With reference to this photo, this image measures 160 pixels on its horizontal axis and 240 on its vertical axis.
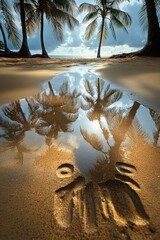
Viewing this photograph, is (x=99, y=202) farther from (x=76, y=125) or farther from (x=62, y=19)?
(x=62, y=19)

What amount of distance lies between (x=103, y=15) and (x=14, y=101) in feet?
59.9

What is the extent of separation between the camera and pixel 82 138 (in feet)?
6.25

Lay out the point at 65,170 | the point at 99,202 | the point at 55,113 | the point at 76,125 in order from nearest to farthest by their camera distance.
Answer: the point at 99,202
the point at 65,170
the point at 76,125
the point at 55,113

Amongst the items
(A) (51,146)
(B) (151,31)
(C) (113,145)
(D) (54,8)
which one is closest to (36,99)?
(A) (51,146)

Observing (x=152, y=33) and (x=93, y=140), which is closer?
(x=93, y=140)

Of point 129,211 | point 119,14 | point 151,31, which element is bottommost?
point 129,211

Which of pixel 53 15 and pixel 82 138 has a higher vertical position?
pixel 53 15

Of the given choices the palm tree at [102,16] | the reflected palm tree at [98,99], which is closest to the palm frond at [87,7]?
the palm tree at [102,16]

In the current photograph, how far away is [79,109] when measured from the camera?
2754 mm

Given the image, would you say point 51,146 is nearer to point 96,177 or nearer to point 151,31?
point 96,177

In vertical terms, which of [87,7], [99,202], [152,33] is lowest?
[99,202]

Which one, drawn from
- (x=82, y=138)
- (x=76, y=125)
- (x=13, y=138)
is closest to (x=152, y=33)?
(x=76, y=125)

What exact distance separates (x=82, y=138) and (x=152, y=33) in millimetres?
10279

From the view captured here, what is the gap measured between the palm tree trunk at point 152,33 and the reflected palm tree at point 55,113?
25.8ft
